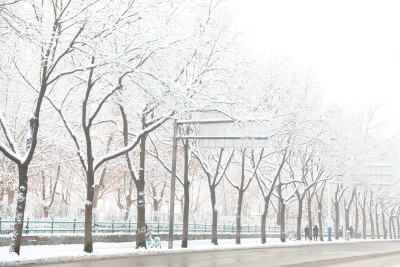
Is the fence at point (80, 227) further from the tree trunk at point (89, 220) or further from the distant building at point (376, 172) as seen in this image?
the distant building at point (376, 172)

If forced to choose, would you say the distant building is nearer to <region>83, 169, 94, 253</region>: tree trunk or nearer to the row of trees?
the row of trees

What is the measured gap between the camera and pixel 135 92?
29.2 meters

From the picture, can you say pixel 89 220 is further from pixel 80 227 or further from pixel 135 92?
pixel 135 92

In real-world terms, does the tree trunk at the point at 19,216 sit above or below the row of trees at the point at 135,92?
below

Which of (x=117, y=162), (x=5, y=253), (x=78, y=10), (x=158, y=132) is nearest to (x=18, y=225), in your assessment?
(x=5, y=253)

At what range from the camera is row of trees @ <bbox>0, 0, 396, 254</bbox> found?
2123 cm

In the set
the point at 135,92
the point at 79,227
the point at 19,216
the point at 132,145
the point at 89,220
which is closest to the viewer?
the point at 19,216

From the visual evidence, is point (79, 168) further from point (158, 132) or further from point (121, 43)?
point (121, 43)

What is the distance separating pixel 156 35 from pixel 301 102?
18.5m

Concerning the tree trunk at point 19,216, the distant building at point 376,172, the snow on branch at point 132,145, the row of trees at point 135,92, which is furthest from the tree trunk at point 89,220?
the distant building at point 376,172

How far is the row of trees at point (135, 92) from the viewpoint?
21234mm

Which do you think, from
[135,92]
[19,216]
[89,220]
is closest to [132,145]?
[89,220]

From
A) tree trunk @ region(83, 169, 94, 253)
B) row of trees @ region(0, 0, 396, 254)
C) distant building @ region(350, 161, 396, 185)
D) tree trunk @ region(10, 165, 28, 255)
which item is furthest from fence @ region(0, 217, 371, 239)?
distant building @ region(350, 161, 396, 185)

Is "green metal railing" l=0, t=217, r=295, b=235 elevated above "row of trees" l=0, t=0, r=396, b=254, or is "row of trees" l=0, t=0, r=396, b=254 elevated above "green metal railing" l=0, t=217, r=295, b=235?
"row of trees" l=0, t=0, r=396, b=254
